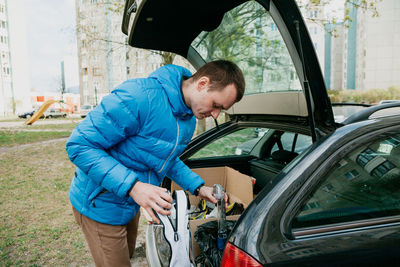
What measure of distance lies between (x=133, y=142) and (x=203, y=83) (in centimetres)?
46

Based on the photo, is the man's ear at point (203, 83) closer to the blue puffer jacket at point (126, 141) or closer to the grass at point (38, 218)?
the blue puffer jacket at point (126, 141)

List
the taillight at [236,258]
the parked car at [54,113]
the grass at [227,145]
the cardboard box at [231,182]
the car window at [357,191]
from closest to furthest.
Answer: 1. the taillight at [236,258]
2. the car window at [357,191]
3. the cardboard box at [231,182]
4. the grass at [227,145]
5. the parked car at [54,113]

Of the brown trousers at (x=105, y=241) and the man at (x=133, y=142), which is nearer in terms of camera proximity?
the man at (x=133, y=142)

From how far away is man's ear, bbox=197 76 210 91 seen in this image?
1.42 metres

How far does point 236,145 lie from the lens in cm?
376

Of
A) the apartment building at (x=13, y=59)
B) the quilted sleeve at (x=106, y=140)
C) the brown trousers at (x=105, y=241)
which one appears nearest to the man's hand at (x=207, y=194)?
the brown trousers at (x=105, y=241)

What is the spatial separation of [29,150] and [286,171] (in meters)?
10.2

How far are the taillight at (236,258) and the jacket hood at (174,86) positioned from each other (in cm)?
69

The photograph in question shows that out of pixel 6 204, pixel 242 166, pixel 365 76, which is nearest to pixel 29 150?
pixel 6 204

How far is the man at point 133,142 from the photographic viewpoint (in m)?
1.27

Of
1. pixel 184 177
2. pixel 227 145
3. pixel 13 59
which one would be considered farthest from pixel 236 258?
pixel 13 59

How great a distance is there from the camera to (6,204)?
15.2ft

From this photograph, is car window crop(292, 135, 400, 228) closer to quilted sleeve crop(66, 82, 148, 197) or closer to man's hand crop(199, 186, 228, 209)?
man's hand crop(199, 186, 228, 209)

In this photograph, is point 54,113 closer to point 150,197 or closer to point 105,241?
point 105,241
